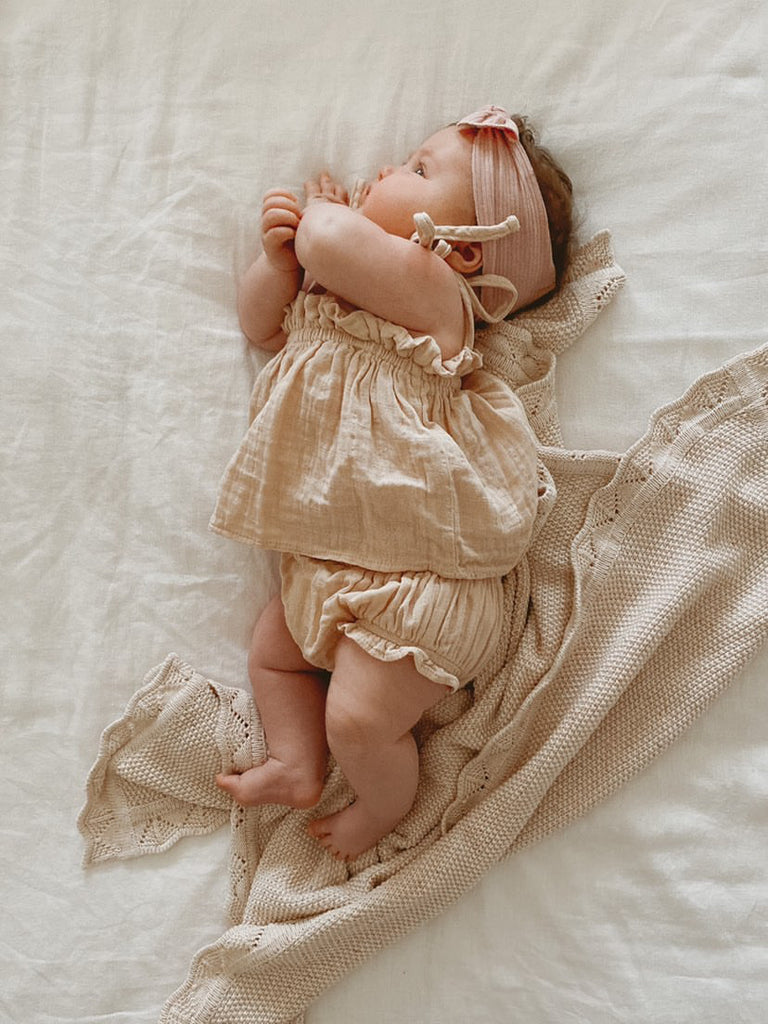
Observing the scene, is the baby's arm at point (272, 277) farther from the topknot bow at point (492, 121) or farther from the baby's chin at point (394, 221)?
the topknot bow at point (492, 121)

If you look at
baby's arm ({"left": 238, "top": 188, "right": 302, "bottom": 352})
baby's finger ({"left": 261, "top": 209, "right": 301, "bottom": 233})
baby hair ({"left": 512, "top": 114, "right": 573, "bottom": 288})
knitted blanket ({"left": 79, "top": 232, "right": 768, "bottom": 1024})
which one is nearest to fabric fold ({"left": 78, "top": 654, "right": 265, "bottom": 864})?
knitted blanket ({"left": 79, "top": 232, "right": 768, "bottom": 1024})

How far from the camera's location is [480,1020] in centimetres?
116

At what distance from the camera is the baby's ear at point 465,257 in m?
1.22

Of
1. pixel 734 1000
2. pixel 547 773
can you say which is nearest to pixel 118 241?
pixel 547 773

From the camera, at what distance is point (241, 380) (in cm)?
129

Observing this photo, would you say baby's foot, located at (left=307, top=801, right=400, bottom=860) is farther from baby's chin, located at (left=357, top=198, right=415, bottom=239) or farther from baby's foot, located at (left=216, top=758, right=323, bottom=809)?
baby's chin, located at (left=357, top=198, right=415, bottom=239)

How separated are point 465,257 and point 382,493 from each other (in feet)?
0.99

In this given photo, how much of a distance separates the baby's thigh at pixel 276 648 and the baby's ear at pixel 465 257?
1.45 feet

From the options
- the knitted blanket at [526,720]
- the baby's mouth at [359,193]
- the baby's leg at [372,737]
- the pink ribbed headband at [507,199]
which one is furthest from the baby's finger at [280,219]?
the baby's leg at [372,737]

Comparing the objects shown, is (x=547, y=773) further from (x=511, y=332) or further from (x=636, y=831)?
(x=511, y=332)

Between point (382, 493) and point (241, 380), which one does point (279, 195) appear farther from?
point (382, 493)

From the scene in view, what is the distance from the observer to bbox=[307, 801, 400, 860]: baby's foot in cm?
119

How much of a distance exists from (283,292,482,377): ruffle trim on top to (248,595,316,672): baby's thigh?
0.32m

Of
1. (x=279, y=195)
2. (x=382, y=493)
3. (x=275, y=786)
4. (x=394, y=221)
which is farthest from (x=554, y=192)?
(x=275, y=786)
